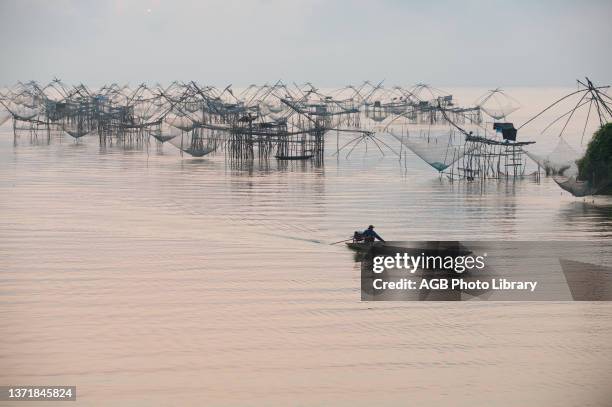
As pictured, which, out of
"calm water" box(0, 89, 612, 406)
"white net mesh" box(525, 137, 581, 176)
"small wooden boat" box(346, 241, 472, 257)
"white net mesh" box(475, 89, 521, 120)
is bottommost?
"calm water" box(0, 89, 612, 406)

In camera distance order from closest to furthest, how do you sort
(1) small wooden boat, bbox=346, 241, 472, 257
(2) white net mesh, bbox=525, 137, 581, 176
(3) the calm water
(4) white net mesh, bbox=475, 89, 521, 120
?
1. (3) the calm water
2. (1) small wooden boat, bbox=346, 241, 472, 257
3. (2) white net mesh, bbox=525, 137, 581, 176
4. (4) white net mesh, bbox=475, 89, 521, 120

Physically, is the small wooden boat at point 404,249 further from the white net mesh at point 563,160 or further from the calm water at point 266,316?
the white net mesh at point 563,160

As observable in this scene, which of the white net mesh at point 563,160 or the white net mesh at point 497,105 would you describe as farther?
the white net mesh at point 497,105

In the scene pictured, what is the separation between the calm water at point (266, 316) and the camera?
7996 millimetres

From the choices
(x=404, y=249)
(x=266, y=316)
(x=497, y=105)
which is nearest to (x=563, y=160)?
(x=404, y=249)

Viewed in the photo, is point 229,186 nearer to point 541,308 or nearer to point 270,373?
point 541,308

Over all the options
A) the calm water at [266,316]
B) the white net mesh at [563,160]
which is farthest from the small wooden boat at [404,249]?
the white net mesh at [563,160]

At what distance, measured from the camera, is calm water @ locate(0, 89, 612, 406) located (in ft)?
26.2

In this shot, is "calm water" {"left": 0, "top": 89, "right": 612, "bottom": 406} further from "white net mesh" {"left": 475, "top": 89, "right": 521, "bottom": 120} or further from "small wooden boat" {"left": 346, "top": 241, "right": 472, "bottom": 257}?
"white net mesh" {"left": 475, "top": 89, "right": 521, "bottom": 120}

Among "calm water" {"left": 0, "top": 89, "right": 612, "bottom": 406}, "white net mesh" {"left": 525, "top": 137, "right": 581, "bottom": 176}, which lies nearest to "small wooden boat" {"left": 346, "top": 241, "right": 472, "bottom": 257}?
"calm water" {"left": 0, "top": 89, "right": 612, "bottom": 406}

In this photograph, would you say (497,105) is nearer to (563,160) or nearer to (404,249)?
(563,160)

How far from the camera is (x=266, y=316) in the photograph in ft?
32.1

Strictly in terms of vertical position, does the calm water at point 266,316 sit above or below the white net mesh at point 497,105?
below

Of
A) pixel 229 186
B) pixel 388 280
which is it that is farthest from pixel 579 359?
pixel 229 186
